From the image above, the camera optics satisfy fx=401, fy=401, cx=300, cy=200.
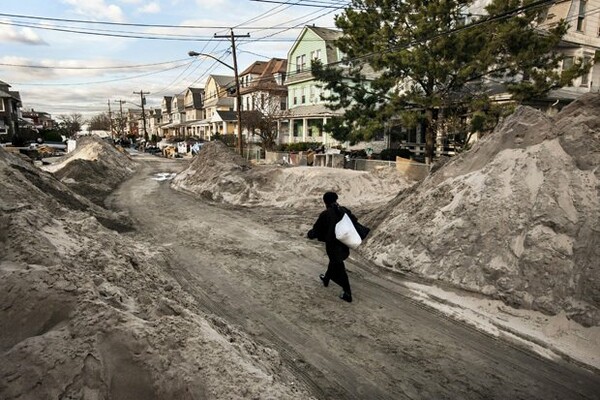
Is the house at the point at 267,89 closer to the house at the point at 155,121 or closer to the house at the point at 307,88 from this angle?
the house at the point at 307,88

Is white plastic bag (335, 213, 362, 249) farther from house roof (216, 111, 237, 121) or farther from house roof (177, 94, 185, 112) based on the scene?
house roof (177, 94, 185, 112)

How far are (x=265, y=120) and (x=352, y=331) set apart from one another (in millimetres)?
31074

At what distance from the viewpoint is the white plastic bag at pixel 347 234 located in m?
6.29

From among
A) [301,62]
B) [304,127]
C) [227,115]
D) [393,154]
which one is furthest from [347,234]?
[227,115]

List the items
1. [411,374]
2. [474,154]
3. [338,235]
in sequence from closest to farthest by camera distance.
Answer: [411,374], [338,235], [474,154]

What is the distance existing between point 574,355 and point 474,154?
512 cm

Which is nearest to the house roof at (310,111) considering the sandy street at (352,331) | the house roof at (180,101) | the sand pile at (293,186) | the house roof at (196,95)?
the sand pile at (293,186)

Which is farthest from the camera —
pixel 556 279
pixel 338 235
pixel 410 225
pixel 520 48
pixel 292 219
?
pixel 520 48

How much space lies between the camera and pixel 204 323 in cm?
459

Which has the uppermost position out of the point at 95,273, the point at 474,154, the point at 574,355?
the point at 474,154

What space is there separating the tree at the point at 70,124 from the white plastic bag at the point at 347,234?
128 meters

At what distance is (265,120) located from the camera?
35094 mm

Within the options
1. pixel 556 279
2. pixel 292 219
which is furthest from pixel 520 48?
pixel 556 279

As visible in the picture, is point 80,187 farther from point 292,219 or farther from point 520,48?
point 520,48
